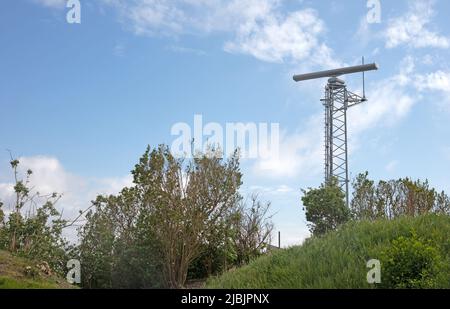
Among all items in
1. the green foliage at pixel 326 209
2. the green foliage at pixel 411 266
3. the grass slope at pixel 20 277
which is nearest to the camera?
the green foliage at pixel 411 266

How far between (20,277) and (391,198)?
13352mm

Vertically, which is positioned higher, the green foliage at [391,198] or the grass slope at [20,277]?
the green foliage at [391,198]

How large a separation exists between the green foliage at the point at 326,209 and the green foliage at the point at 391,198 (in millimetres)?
656

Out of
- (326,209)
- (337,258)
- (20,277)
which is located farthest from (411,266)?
(326,209)

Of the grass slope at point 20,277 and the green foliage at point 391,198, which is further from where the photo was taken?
the green foliage at point 391,198

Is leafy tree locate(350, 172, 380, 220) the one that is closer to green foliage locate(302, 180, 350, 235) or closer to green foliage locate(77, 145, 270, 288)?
green foliage locate(302, 180, 350, 235)

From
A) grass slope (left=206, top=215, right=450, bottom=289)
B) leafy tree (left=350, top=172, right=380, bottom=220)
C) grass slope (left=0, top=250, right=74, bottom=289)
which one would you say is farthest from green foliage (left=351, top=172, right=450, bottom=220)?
grass slope (left=0, top=250, right=74, bottom=289)

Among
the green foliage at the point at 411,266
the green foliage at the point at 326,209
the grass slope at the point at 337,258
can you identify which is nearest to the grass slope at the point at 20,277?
the grass slope at the point at 337,258

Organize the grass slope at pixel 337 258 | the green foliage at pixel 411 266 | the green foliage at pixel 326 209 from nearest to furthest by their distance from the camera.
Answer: the green foliage at pixel 411 266
the grass slope at pixel 337 258
the green foliage at pixel 326 209

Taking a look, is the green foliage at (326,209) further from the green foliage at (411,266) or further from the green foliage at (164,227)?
the green foliage at (411,266)

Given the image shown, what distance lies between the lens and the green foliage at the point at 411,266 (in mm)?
6988

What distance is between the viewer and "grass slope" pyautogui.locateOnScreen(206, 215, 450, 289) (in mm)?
7812
